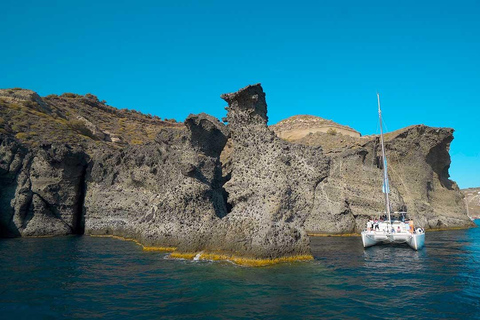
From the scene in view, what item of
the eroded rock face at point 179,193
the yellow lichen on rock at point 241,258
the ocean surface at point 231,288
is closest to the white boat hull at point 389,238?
the ocean surface at point 231,288

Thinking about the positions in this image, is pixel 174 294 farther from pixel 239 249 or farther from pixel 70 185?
pixel 70 185

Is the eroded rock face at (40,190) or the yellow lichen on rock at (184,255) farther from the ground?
the eroded rock face at (40,190)

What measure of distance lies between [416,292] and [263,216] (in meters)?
7.83

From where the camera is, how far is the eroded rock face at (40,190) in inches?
1268

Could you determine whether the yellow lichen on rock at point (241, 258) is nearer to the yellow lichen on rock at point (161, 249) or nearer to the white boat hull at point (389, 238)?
the yellow lichen on rock at point (161, 249)

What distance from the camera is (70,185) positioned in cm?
3612

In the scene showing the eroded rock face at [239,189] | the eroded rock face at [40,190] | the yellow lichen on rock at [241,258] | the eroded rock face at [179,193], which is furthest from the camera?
the eroded rock face at [40,190]

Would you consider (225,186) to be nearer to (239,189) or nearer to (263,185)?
(239,189)

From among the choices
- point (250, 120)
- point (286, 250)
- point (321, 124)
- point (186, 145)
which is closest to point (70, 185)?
point (186, 145)

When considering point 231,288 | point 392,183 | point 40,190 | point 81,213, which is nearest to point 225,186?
point 231,288

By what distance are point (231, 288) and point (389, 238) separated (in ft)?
62.2

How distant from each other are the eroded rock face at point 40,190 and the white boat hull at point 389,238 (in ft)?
95.6

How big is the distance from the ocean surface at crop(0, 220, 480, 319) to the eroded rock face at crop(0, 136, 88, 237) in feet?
47.6

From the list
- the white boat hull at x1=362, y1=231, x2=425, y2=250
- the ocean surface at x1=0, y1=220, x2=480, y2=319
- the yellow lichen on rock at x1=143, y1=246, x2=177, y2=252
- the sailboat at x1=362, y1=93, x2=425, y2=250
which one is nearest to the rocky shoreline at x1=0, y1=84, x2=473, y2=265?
the yellow lichen on rock at x1=143, y1=246, x2=177, y2=252
